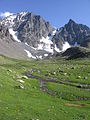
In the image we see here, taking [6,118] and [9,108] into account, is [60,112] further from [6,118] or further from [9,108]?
[6,118]

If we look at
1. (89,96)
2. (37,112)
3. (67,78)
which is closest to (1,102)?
(37,112)

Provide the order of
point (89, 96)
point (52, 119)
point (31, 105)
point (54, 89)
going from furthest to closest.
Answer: point (54, 89), point (89, 96), point (31, 105), point (52, 119)

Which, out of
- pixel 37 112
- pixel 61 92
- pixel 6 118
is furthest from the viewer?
pixel 61 92

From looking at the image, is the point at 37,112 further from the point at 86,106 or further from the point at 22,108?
the point at 86,106

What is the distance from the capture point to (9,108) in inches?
1693

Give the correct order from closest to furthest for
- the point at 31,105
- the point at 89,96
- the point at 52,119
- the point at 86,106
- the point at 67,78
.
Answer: the point at 52,119 < the point at 31,105 < the point at 86,106 < the point at 89,96 < the point at 67,78

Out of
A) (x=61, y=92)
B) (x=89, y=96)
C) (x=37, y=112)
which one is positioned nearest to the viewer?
(x=37, y=112)

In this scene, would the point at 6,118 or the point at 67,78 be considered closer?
the point at 6,118

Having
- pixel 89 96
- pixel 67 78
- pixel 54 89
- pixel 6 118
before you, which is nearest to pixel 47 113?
pixel 6 118

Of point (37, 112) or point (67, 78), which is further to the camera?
point (67, 78)

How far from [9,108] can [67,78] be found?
75.1 metres

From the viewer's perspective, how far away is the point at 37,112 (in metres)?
44.1

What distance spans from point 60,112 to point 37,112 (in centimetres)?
451

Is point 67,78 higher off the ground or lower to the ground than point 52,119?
higher
